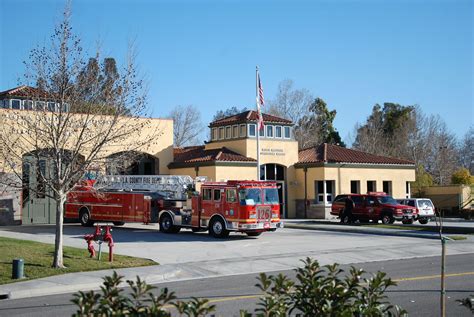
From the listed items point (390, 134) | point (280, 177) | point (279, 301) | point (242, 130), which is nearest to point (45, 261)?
point (279, 301)

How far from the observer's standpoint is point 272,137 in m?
45.4

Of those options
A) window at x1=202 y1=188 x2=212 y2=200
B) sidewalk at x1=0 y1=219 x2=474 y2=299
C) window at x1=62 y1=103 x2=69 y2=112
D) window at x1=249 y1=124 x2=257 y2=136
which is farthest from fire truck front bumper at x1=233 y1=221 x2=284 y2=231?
window at x1=249 y1=124 x2=257 y2=136

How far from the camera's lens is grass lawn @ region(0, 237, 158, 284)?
1698 cm

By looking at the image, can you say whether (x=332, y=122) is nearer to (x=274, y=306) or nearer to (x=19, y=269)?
(x=19, y=269)

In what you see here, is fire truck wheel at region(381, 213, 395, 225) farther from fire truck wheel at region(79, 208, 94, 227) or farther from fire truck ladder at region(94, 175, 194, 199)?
fire truck wheel at region(79, 208, 94, 227)

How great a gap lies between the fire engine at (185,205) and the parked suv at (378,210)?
12096 mm

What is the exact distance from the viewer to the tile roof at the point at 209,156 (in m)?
41.7

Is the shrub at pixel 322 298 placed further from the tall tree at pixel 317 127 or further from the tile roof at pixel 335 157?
the tall tree at pixel 317 127

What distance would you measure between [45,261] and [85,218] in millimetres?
15603

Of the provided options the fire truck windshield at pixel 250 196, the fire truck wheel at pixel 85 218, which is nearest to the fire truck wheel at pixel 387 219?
the fire truck windshield at pixel 250 196

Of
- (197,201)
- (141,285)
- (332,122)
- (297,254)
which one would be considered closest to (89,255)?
(297,254)

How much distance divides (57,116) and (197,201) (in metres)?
12.7

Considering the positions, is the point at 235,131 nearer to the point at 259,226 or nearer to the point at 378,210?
the point at 378,210

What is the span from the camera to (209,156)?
42.6 meters
